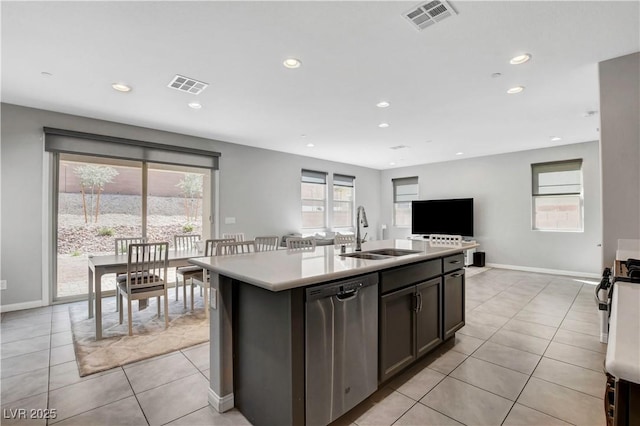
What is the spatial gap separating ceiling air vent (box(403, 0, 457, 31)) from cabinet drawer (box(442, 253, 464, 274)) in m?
1.94

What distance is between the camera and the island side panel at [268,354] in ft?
4.95

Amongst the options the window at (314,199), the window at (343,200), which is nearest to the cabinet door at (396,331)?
the window at (314,199)

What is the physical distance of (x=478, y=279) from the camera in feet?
18.9

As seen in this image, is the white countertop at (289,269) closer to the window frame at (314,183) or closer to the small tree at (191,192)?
the small tree at (191,192)

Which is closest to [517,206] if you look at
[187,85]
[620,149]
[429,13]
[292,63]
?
[620,149]

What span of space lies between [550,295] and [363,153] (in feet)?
14.3

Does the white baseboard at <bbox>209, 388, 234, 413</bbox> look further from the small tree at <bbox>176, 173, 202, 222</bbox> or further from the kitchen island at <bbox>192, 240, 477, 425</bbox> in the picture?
the small tree at <bbox>176, 173, 202, 222</bbox>

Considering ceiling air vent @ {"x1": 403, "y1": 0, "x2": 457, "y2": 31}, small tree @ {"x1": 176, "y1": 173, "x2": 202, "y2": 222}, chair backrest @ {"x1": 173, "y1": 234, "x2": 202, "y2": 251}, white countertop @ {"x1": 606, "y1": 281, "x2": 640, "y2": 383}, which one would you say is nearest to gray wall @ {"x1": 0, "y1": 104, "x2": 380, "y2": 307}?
small tree @ {"x1": 176, "y1": 173, "x2": 202, "y2": 222}

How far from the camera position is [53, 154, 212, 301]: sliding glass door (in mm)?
4289

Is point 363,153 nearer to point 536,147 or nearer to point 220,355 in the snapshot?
point 536,147

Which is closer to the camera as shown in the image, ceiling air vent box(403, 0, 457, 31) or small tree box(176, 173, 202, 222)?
ceiling air vent box(403, 0, 457, 31)

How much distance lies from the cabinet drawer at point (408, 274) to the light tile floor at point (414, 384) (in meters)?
0.75

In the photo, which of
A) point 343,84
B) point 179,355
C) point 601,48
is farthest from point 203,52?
point 601,48

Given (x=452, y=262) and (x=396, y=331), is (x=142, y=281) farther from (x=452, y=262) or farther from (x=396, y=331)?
(x=452, y=262)
